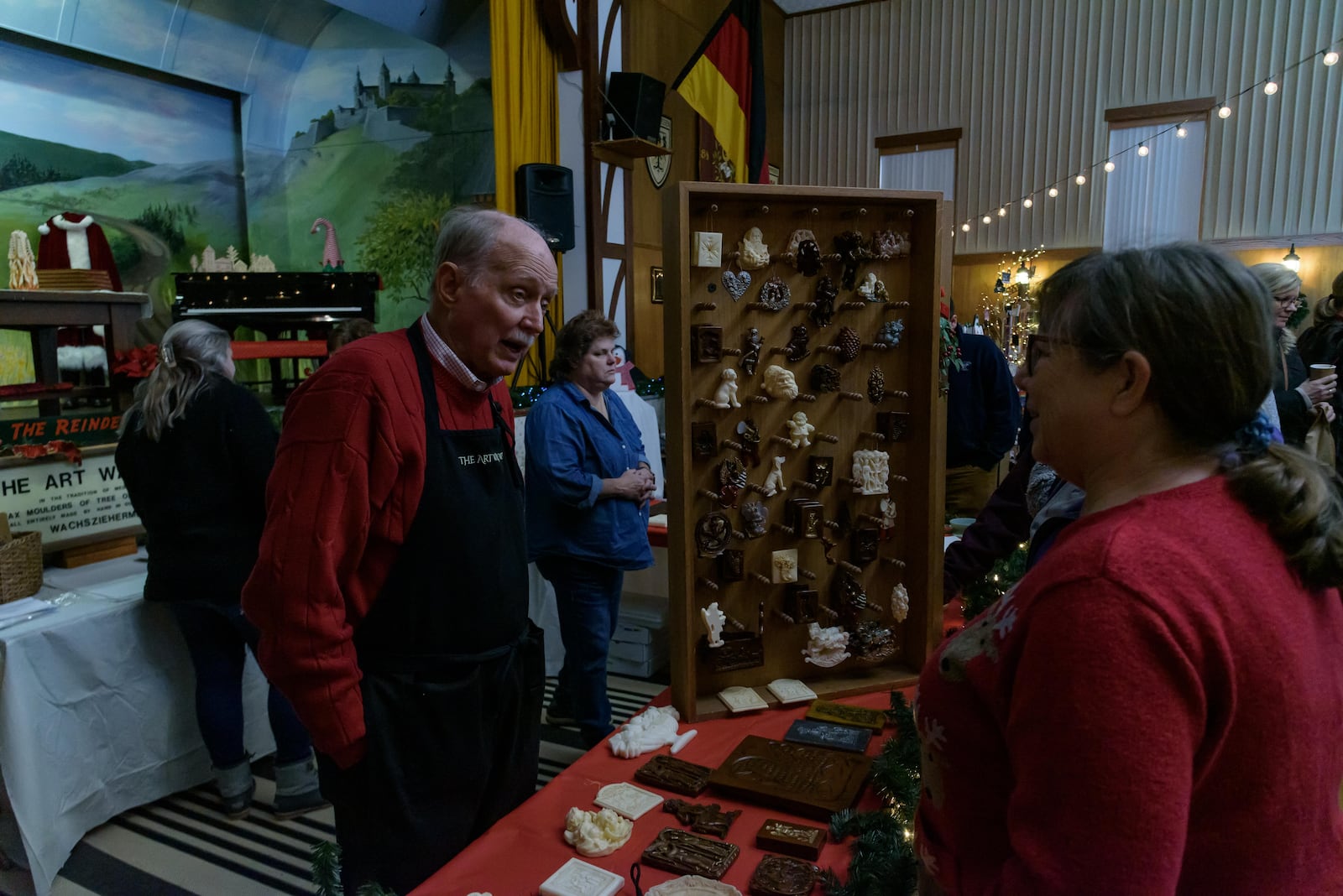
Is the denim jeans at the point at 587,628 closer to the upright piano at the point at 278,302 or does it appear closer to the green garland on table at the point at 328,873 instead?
the green garland on table at the point at 328,873

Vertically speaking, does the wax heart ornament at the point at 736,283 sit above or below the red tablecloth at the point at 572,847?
above

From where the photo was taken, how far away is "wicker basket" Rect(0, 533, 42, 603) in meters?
2.63

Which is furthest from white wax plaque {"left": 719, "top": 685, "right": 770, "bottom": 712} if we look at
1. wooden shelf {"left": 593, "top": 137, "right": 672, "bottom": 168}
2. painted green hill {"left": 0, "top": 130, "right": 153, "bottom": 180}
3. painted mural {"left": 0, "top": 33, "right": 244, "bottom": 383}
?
painted green hill {"left": 0, "top": 130, "right": 153, "bottom": 180}

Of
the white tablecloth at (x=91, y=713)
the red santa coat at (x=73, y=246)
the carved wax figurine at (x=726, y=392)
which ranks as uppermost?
the red santa coat at (x=73, y=246)

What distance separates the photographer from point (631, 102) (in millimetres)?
5398

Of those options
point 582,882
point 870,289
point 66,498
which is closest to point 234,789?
point 66,498

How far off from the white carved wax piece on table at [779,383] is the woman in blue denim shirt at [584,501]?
1099 millimetres

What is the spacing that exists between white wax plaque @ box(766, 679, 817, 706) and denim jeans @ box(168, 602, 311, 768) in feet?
5.68

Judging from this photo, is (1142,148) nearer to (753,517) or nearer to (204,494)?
(753,517)

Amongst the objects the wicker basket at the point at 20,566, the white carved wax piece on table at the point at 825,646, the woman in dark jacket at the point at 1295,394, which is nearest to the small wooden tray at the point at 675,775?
the white carved wax piece on table at the point at 825,646

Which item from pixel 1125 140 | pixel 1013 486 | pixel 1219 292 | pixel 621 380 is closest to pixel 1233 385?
pixel 1219 292

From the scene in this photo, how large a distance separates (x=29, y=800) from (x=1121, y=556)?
3029mm

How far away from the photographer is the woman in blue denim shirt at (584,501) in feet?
9.34

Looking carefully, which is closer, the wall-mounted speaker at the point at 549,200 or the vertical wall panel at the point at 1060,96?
the wall-mounted speaker at the point at 549,200
